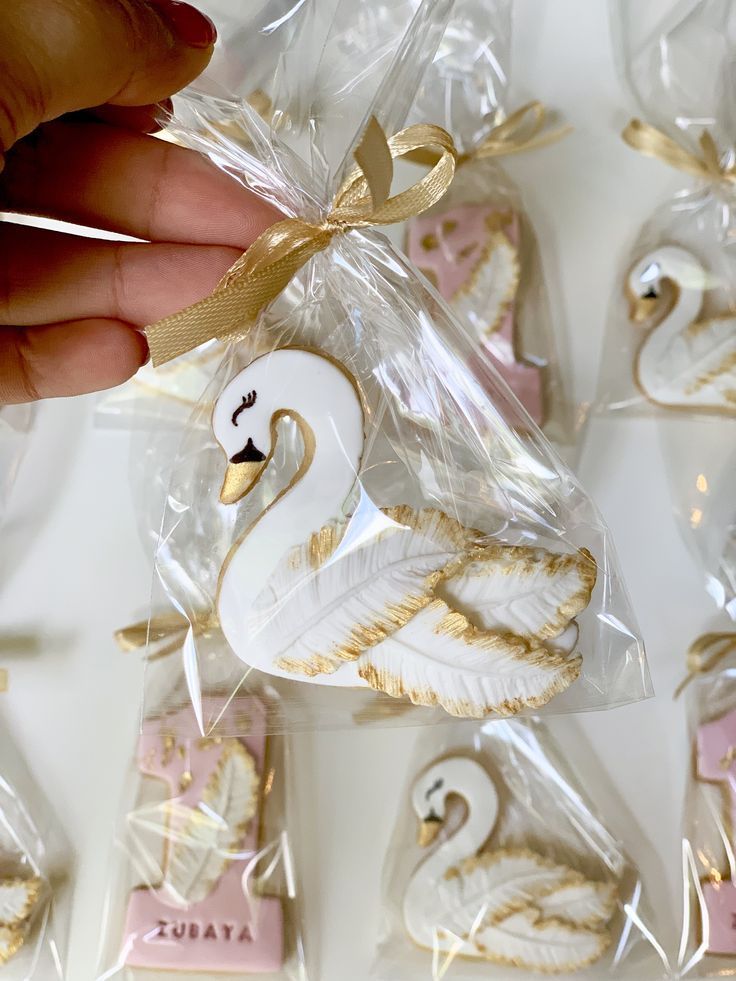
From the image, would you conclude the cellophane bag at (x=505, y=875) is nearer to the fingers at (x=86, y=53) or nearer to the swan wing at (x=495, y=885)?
the swan wing at (x=495, y=885)

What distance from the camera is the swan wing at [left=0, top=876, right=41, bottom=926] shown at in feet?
3.10

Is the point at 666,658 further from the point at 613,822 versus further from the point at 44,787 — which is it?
the point at 44,787

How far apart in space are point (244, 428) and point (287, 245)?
6.8 inches

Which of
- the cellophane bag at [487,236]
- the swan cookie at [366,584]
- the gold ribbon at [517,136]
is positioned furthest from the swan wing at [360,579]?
the gold ribbon at [517,136]

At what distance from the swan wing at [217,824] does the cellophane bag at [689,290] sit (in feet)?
2.03

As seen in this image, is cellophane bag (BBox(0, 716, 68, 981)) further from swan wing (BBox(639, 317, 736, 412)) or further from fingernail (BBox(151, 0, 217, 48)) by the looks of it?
swan wing (BBox(639, 317, 736, 412))

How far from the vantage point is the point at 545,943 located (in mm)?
892

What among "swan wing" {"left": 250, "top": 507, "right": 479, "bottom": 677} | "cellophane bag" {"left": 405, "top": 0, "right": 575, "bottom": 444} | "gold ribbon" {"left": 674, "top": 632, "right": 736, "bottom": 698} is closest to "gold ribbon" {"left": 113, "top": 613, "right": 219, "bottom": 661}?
"swan wing" {"left": 250, "top": 507, "right": 479, "bottom": 677}

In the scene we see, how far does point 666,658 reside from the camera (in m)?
0.98

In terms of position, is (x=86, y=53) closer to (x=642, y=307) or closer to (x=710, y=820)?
(x=642, y=307)

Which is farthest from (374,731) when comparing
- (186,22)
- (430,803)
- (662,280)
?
(186,22)

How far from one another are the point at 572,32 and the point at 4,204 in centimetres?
80

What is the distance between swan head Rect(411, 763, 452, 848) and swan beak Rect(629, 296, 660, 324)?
2.01 ft

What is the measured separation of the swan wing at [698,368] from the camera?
985 millimetres
